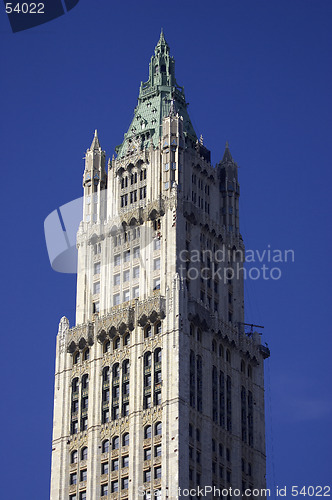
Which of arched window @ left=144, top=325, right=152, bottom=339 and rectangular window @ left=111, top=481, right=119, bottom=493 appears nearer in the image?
rectangular window @ left=111, top=481, right=119, bottom=493

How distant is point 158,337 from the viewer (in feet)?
565

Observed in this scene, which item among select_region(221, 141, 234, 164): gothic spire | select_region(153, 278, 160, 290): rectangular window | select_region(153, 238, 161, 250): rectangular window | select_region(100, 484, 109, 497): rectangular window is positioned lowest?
select_region(100, 484, 109, 497): rectangular window

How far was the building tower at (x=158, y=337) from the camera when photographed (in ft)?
547

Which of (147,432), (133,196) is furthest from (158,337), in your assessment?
(133,196)

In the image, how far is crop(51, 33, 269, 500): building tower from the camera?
6560 inches

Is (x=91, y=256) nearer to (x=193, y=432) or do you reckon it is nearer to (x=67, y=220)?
(x=67, y=220)

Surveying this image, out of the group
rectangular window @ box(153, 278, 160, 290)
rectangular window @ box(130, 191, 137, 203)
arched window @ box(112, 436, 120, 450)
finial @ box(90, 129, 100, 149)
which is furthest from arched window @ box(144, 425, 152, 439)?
finial @ box(90, 129, 100, 149)

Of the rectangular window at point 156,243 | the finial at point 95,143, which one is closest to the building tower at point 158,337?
the finial at point 95,143

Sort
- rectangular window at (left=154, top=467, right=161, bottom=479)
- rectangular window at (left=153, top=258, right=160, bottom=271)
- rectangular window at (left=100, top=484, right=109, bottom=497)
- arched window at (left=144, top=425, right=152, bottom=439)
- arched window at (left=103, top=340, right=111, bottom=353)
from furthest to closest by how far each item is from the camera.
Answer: rectangular window at (left=153, top=258, right=160, bottom=271)
arched window at (left=103, top=340, right=111, bottom=353)
rectangular window at (left=100, top=484, right=109, bottom=497)
arched window at (left=144, top=425, right=152, bottom=439)
rectangular window at (left=154, top=467, right=161, bottom=479)

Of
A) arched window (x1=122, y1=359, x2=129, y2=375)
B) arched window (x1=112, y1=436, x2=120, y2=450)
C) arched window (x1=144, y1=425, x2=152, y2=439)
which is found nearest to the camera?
arched window (x1=144, y1=425, x2=152, y2=439)

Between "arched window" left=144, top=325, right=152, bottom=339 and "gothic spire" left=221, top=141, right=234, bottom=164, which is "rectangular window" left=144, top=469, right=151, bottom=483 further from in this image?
"gothic spire" left=221, top=141, right=234, bottom=164

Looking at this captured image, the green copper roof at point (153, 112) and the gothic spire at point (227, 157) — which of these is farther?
the gothic spire at point (227, 157)

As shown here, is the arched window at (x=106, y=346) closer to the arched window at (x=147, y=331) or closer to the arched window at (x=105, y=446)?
the arched window at (x=147, y=331)

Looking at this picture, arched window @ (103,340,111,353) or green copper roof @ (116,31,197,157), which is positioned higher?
green copper roof @ (116,31,197,157)
